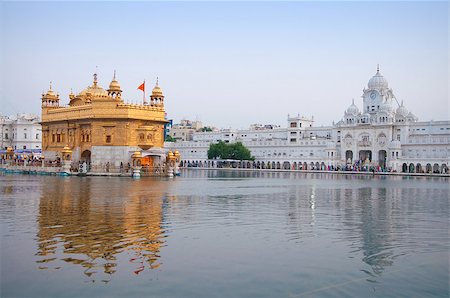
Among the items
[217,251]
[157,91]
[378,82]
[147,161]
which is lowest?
[217,251]

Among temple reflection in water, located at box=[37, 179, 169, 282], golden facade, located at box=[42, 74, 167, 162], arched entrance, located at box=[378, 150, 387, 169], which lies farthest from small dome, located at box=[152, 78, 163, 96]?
arched entrance, located at box=[378, 150, 387, 169]

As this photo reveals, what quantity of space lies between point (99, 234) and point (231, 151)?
7460 cm

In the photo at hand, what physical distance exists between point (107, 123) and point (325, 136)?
53579 mm

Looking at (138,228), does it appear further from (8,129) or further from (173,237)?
(8,129)

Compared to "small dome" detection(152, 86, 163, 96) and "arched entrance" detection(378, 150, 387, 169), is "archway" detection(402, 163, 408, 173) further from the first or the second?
"small dome" detection(152, 86, 163, 96)

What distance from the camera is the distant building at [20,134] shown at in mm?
79375

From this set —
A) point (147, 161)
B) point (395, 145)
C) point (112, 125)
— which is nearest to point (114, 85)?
point (112, 125)

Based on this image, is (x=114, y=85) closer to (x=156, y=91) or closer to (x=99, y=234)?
(x=156, y=91)

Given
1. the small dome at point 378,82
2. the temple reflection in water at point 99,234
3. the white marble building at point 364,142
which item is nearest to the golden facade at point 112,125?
the temple reflection in water at point 99,234

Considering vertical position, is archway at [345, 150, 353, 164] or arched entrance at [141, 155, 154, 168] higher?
archway at [345, 150, 353, 164]

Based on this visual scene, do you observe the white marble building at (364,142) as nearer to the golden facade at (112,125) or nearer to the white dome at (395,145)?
the white dome at (395,145)

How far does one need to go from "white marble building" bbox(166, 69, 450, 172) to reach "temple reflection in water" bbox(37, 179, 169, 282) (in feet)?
187

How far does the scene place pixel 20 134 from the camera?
79.4 m

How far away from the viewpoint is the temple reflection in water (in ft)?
31.6
